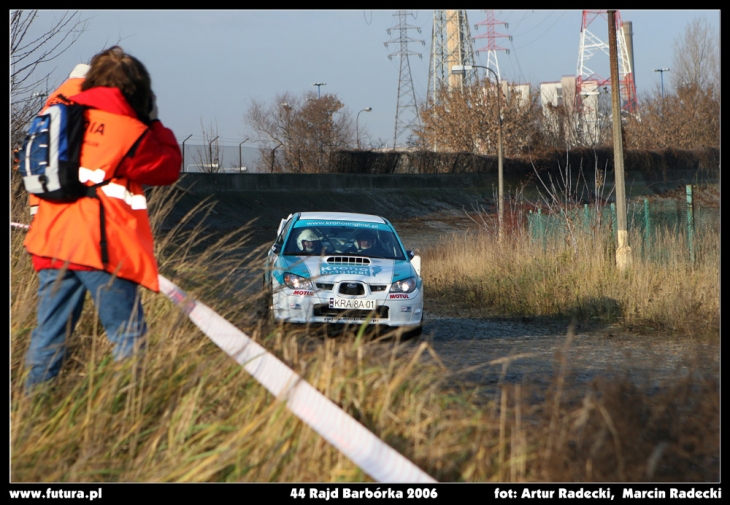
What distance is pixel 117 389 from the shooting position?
13.3 ft

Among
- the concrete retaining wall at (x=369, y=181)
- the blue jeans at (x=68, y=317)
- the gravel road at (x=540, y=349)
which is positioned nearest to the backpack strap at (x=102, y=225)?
the blue jeans at (x=68, y=317)

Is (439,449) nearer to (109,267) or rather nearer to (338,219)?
(109,267)

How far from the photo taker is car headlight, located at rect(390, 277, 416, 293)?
9.38m

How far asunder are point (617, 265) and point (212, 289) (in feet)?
30.2

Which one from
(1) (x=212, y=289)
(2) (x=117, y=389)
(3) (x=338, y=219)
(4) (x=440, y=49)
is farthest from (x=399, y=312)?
(4) (x=440, y=49)

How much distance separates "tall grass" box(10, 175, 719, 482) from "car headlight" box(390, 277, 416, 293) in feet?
14.5

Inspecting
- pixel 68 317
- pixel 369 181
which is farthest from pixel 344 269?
pixel 369 181

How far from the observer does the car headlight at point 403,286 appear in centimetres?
938

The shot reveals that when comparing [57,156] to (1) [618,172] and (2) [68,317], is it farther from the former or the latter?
(1) [618,172]

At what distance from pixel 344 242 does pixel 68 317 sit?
666cm

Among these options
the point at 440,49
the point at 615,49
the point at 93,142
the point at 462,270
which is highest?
the point at 440,49

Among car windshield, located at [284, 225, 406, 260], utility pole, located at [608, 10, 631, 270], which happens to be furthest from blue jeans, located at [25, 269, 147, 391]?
utility pole, located at [608, 10, 631, 270]

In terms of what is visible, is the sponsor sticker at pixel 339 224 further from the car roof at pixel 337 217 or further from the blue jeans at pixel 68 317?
the blue jeans at pixel 68 317
